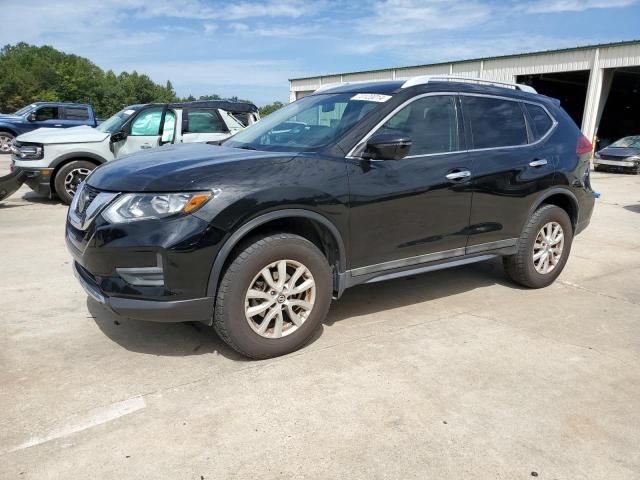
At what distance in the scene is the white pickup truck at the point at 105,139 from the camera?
27.2 feet

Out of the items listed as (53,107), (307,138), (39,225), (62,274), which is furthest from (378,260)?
(53,107)

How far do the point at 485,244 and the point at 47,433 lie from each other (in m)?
3.38

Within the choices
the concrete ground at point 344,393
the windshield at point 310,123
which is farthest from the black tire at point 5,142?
the windshield at point 310,123

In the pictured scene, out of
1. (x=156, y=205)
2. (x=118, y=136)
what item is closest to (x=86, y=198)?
(x=156, y=205)

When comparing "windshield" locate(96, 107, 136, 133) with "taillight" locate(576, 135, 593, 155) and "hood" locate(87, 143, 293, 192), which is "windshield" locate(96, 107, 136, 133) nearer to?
"hood" locate(87, 143, 293, 192)

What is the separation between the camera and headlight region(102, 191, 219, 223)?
295 centimetres

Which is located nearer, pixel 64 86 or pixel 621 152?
pixel 621 152

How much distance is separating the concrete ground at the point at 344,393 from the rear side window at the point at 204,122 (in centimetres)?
475

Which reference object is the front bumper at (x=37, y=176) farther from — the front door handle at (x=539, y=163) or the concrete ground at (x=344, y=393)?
the front door handle at (x=539, y=163)

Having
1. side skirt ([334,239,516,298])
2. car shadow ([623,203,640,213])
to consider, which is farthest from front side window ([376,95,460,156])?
car shadow ([623,203,640,213])

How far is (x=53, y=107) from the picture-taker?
16.5 m

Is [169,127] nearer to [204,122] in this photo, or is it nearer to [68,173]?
[204,122]

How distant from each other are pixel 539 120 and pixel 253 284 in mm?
3113

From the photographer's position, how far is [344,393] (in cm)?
300
